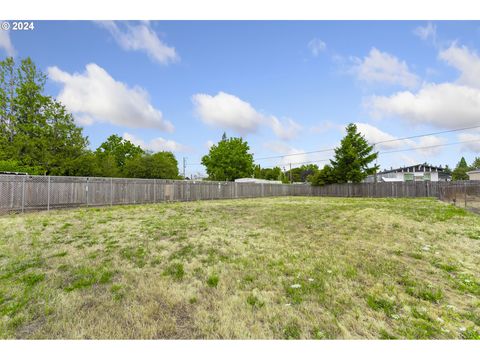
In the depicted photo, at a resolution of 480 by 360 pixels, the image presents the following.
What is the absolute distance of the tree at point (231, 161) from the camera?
44812 mm

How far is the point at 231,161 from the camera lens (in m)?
44.9

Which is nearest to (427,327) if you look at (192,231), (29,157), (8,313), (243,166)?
(8,313)

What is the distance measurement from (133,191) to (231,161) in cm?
2936

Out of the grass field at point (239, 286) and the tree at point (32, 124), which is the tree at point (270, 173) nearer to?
the tree at point (32, 124)

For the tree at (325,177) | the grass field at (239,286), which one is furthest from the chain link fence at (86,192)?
the tree at (325,177)

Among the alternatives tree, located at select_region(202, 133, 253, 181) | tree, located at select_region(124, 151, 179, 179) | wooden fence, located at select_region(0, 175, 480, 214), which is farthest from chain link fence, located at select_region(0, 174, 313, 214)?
tree, located at select_region(202, 133, 253, 181)

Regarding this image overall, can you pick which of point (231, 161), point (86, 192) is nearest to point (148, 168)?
point (231, 161)

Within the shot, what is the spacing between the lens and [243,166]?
45.7 meters

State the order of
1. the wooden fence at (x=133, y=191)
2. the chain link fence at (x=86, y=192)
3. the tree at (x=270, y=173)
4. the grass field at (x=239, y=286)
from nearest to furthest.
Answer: the grass field at (x=239, y=286), the chain link fence at (x=86, y=192), the wooden fence at (x=133, y=191), the tree at (x=270, y=173)

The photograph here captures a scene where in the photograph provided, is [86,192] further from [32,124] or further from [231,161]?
[231,161]

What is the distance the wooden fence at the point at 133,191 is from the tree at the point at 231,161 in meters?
14.8

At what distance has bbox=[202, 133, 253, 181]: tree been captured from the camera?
44.8 m

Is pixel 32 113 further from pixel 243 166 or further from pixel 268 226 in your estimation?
pixel 243 166

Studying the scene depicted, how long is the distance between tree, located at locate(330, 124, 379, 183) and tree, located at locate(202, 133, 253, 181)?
1876 centimetres
